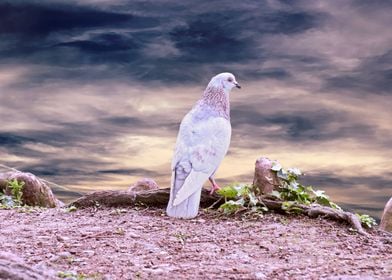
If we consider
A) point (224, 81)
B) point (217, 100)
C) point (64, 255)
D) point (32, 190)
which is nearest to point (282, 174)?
point (217, 100)

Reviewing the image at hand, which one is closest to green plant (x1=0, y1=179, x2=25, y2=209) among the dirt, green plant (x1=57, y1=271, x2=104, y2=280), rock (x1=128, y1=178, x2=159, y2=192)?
rock (x1=128, y1=178, x2=159, y2=192)

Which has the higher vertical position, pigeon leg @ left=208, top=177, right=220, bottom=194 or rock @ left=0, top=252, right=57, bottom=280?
pigeon leg @ left=208, top=177, right=220, bottom=194

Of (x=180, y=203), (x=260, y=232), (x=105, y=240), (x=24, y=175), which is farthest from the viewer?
(x=24, y=175)

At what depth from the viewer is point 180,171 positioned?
8.23 meters

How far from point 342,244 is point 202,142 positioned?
7.28 ft

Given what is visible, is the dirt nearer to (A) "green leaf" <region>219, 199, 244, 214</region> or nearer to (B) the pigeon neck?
(A) "green leaf" <region>219, 199, 244, 214</region>

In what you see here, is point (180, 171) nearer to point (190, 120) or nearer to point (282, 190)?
point (190, 120)

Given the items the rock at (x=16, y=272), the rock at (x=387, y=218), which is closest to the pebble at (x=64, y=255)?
the rock at (x=16, y=272)

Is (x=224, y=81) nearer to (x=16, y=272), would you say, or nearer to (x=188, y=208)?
(x=188, y=208)

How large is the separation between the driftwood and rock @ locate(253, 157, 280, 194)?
0.36 m

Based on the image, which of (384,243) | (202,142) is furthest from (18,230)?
(384,243)

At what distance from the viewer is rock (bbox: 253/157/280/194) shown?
9.05 m

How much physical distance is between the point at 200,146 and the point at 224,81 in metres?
1.17

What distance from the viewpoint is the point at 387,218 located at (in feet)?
30.6
